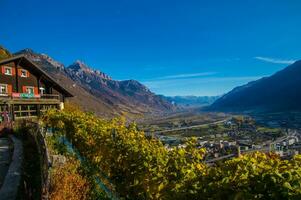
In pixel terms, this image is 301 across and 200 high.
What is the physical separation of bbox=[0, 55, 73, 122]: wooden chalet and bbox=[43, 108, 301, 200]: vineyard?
31.8 meters

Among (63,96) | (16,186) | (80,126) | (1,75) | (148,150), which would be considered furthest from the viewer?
(63,96)

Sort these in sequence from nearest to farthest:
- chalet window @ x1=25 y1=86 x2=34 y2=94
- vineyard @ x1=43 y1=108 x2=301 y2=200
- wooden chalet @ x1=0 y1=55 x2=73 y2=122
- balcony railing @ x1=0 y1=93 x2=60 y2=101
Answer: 1. vineyard @ x1=43 y1=108 x2=301 y2=200
2. balcony railing @ x1=0 y1=93 x2=60 y2=101
3. wooden chalet @ x1=0 y1=55 x2=73 y2=122
4. chalet window @ x1=25 y1=86 x2=34 y2=94

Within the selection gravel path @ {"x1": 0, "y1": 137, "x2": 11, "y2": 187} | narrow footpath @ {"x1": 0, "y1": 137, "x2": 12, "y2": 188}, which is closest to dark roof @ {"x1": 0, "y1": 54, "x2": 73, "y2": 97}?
narrow footpath @ {"x1": 0, "y1": 137, "x2": 12, "y2": 188}

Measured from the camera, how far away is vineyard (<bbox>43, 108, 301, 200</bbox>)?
443cm

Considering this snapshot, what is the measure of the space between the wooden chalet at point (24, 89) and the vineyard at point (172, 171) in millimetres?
31850

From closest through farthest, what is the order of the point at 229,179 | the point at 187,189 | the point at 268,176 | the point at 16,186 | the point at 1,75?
the point at 268,176 → the point at 229,179 → the point at 187,189 → the point at 16,186 → the point at 1,75

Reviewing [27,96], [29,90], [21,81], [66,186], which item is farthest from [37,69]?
[66,186]

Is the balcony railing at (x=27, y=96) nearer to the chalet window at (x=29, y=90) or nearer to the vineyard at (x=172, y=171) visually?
the chalet window at (x=29, y=90)

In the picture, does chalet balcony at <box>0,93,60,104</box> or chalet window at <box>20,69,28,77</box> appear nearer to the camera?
chalet balcony at <box>0,93,60,104</box>

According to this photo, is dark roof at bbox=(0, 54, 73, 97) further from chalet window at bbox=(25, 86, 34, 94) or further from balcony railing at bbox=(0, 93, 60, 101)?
chalet window at bbox=(25, 86, 34, 94)

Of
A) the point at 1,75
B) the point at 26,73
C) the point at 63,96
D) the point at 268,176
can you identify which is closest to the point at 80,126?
the point at 268,176

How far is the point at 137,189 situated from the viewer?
8391 mm

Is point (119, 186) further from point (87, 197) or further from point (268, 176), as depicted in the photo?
point (268, 176)

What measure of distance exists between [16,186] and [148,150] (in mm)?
6445
